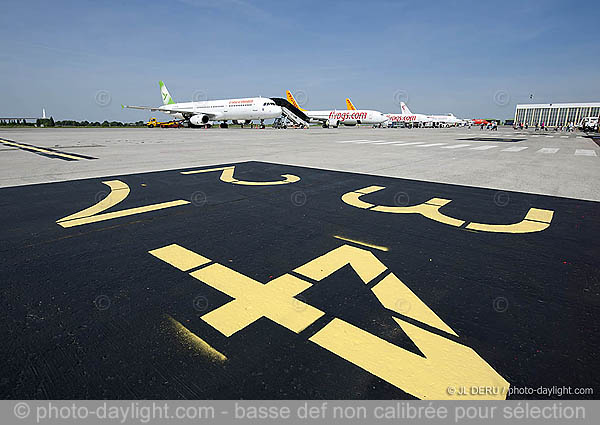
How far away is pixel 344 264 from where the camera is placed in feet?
11.4

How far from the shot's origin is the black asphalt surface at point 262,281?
1938mm

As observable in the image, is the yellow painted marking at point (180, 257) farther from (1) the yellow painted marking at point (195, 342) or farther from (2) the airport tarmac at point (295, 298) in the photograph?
(1) the yellow painted marking at point (195, 342)

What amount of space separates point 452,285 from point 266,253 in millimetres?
1961

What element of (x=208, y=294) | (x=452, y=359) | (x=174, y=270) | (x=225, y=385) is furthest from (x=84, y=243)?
(x=452, y=359)

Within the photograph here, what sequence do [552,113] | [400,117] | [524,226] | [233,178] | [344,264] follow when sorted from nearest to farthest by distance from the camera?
1. [344,264]
2. [524,226]
3. [233,178]
4. [400,117]
5. [552,113]

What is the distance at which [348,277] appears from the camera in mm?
3188

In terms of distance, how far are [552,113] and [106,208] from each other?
786 feet

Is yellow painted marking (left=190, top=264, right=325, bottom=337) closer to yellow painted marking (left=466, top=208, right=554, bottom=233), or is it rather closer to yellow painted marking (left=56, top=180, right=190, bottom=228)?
yellow painted marking (left=56, top=180, right=190, bottom=228)

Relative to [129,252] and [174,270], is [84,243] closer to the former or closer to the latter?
[129,252]

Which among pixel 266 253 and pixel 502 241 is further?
pixel 502 241

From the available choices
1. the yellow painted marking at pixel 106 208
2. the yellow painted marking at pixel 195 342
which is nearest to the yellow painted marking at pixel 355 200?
the yellow painted marking at pixel 106 208

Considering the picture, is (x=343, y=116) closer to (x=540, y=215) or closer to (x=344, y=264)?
(x=540, y=215)

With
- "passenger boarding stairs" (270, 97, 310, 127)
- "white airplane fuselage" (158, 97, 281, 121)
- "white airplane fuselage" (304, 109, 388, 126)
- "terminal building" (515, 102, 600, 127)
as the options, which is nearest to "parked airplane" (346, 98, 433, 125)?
"white airplane fuselage" (304, 109, 388, 126)

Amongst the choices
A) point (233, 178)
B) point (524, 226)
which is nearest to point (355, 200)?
point (524, 226)
